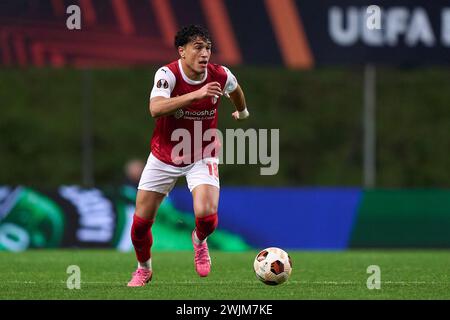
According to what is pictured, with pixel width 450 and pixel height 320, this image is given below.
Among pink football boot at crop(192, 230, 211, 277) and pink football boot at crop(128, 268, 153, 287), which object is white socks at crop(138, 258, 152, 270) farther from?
pink football boot at crop(192, 230, 211, 277)

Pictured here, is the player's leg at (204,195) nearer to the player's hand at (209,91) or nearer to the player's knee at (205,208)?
the player's knee at (205,208)

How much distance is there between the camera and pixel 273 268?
30.8ft

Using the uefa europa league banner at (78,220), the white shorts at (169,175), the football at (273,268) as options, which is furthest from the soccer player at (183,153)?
the uefa europa league banner at (78,220)

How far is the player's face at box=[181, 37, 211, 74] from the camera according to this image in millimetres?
9500

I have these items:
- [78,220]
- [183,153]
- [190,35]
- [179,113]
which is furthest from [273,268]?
[78,220]

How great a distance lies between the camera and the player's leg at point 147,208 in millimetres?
9578

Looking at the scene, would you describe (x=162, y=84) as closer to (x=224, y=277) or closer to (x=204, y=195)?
(x=204, y=195)

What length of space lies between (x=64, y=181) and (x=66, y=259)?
51.5ft

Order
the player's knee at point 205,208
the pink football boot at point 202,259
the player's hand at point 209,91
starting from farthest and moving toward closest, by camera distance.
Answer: the pink football boot at point 202,259, the player's knee at point 205,208, the player's hand at point 209,91

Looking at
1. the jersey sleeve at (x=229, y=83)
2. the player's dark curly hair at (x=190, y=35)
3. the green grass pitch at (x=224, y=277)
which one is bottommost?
the green grass pitch at (x=224, y=277)

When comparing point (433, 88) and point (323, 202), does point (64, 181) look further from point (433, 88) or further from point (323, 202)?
point (323, 202)

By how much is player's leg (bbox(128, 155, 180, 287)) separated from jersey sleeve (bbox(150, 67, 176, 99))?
645mm
